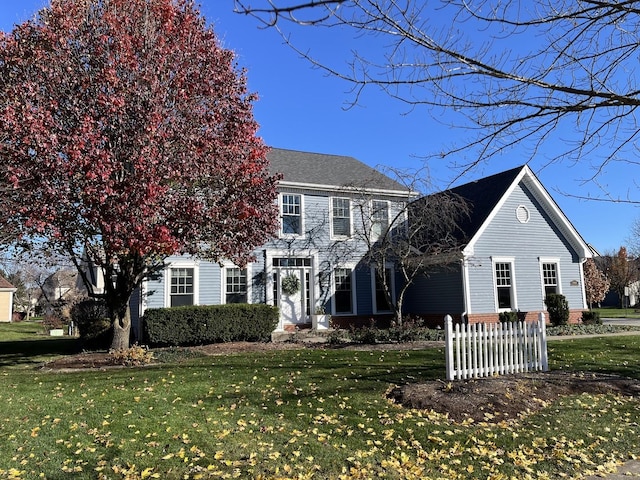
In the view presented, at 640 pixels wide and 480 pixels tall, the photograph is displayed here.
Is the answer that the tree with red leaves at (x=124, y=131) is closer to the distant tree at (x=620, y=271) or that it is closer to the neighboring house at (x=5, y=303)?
the neighboring house at (x=5, y=303)

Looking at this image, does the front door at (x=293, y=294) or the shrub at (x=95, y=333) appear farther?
the front door at (x=293, y=294)

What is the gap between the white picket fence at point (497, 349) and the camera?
8.38m

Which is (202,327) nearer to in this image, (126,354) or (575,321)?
(126,354)

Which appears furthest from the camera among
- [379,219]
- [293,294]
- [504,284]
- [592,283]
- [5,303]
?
[5,303]

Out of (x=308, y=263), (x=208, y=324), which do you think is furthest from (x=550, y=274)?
(x=208, y=324)

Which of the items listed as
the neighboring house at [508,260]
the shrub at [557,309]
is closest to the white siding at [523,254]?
the neighboring house at [508,260]

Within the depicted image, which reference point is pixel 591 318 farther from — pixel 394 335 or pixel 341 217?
pixel 341 217

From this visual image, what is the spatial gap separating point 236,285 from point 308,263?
308 centimetres

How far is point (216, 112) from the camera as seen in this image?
1199 cm

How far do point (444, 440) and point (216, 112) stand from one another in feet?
30.5

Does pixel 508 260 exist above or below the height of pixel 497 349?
above

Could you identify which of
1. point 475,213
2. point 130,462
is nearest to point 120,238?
point 130,462

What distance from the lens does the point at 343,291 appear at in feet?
65.1

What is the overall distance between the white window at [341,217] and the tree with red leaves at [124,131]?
299 inches
